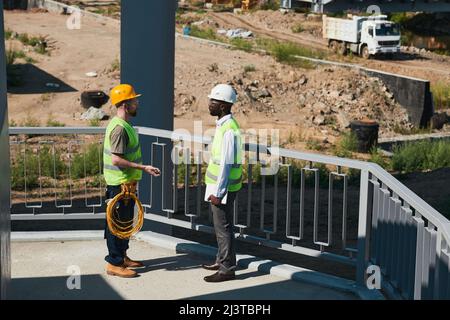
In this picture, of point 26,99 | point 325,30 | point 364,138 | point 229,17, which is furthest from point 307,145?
point 229,17

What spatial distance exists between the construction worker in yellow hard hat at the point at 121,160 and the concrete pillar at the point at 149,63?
1.61 metres

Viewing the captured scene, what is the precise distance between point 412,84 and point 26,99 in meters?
13.1

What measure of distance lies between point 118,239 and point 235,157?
145 centimetres

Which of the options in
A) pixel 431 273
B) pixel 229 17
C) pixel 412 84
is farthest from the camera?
pixel 229 17

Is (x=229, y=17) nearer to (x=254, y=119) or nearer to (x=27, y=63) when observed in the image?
(x=27, y=63)

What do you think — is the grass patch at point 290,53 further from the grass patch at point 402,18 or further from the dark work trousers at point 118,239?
the dark work trousers at point 118,239

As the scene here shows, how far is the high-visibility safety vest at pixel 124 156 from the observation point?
344 inches

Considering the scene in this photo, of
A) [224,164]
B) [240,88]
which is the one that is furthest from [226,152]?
[240,88]

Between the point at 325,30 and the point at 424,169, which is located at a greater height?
the point at 325,30

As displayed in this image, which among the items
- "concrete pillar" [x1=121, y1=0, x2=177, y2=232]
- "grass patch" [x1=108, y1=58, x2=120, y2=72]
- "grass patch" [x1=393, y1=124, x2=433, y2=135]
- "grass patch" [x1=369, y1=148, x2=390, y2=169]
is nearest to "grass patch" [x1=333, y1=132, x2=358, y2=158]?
"grass patch" [x1=369, y1=148, x2=390, y2=169]

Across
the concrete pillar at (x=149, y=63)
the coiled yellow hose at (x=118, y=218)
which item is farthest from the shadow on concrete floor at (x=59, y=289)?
the concrete pillar at (x=149, y=63)

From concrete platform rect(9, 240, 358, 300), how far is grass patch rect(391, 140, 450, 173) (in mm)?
14167

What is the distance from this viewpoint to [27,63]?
3588 centimetres

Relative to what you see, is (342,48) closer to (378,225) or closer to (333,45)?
(333,45)
